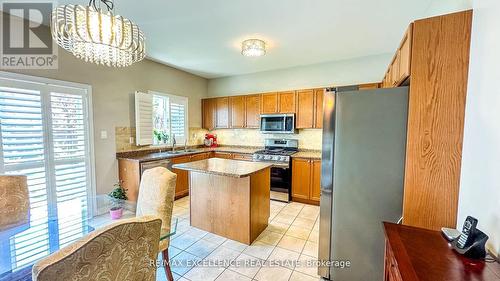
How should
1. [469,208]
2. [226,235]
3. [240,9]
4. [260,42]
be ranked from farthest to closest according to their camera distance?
[260,42] < [226,235] < [240,9] < [469,208]

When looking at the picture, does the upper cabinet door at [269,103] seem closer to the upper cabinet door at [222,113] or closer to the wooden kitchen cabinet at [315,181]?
the upper cabinet door at [222,113]

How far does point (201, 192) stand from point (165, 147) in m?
2.00

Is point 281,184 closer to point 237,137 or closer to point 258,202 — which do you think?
point 258,202

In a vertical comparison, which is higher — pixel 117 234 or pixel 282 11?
pixel 282 11

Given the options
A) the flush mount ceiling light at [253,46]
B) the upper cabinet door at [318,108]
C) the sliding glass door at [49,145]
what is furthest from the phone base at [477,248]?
the upper cabinet door at [318,108]

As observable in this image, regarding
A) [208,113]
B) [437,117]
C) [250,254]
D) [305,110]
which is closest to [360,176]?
[437,117]

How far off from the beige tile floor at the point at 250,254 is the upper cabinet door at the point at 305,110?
6.03 ft

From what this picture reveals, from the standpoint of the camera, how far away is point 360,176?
1678 millimetres

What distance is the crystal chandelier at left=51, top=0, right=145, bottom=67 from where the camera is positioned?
145 centimetres

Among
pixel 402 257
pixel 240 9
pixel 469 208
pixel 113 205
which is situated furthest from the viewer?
pixel 113 205

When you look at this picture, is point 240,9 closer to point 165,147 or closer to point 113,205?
point 113,205

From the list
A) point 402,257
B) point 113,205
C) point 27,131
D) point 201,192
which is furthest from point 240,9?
point 27,131

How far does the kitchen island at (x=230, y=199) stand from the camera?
2420 mm

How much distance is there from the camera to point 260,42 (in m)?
2.99
